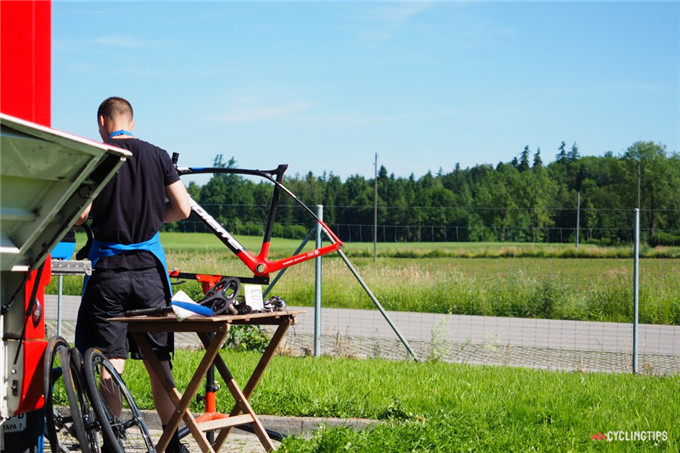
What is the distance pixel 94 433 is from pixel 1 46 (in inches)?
73.4

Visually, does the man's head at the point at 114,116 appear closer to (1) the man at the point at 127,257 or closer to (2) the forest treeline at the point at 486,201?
(1) the man at the point at 127,257

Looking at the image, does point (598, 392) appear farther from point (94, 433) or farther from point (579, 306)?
point (579, 306)

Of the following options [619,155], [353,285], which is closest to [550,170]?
[619,155]

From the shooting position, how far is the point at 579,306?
55.3 ft

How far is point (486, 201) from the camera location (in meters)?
84.4

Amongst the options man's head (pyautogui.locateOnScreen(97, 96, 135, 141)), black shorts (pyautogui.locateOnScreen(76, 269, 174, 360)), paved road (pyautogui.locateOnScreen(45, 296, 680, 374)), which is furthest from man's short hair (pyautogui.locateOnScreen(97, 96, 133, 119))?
paved road (pyautogui.locateOnScreen(45, 296, 680, 374))

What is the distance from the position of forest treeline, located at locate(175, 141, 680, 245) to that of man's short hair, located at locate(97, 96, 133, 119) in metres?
2.50

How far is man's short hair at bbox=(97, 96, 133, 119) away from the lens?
17.3 ft

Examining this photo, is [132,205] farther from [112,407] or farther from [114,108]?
[112,407]

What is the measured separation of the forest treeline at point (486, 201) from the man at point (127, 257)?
2.68m

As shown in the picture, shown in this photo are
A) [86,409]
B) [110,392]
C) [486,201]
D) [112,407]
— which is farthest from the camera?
[486,201]

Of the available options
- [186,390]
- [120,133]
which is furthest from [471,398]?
[120,133]

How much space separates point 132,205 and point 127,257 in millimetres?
316

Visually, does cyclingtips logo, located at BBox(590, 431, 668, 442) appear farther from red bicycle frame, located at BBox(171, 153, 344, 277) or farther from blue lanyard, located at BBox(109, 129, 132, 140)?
blue lanyard, located at BBox(109, 129, 132, 140)
